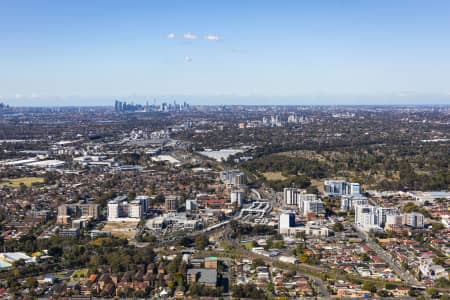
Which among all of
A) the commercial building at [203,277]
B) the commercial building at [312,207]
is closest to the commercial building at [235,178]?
the commercial building at [312,207]

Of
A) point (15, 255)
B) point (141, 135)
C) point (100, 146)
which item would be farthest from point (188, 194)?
point (141, 135)

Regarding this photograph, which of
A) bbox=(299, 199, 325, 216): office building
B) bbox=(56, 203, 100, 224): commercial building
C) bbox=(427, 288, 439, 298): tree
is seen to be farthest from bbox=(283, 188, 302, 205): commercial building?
bbox=(427, 288, 439, 298): tree

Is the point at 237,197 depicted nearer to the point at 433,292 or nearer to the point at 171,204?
the point at 171,204

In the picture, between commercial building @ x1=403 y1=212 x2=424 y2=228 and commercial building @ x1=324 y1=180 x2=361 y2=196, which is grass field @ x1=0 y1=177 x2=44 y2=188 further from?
commercial building @ x1=403 y1=212 x2=424 y2=228

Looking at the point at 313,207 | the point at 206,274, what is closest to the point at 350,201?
the point at 313,207

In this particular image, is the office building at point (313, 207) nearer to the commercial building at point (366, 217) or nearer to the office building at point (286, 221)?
the commercial building at point (366, 217)
